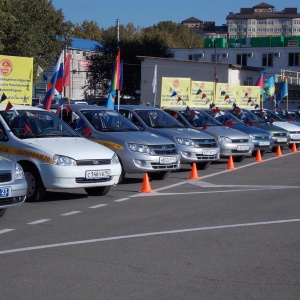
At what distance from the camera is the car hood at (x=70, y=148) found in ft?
41.6

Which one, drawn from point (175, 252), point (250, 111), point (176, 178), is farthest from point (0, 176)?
point (250, 111)

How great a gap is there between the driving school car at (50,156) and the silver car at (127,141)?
1.62 metres

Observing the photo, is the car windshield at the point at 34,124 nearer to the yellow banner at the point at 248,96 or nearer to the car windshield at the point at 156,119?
the car windshield at the point at 156,119

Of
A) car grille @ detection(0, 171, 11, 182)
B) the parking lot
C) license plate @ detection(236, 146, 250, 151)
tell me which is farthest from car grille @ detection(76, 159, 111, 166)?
license plate @ detection(236, 146, 250, 151)

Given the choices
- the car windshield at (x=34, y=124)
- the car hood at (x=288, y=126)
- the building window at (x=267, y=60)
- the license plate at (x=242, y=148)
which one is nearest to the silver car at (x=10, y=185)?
the car windshield at (x=34, y=124)

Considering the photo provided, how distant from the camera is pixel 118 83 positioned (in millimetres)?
23156

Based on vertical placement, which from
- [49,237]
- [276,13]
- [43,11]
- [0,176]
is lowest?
[49,237]

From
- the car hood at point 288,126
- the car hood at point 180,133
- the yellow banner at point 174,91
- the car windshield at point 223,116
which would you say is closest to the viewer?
the car hood at point 180,133

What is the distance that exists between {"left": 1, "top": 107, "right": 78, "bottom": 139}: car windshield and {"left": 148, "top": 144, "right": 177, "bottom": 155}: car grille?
214cm

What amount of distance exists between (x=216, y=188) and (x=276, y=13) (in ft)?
592

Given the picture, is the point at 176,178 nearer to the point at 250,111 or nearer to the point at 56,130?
the point at 56,130

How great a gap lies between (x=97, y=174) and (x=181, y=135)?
5511 mm

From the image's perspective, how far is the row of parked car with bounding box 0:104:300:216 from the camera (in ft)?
41.1

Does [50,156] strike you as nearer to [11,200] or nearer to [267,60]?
[11,200]
